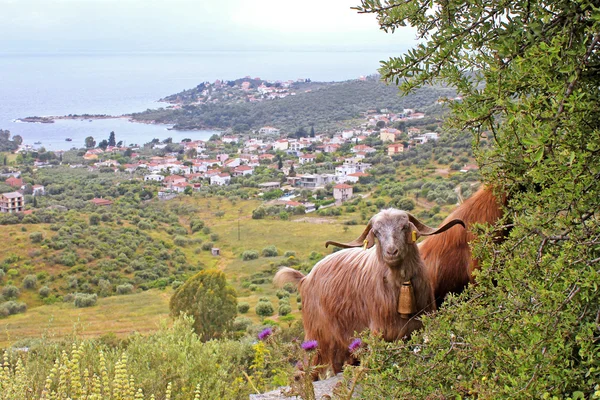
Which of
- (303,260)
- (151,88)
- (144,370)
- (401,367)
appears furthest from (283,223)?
(151,88)

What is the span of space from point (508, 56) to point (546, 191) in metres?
0.47

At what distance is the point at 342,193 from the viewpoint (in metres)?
48.8

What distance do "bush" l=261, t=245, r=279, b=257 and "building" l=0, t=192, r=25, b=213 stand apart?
21.6 meters

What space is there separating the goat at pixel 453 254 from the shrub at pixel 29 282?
3403 centimetres

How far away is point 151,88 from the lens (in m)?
177

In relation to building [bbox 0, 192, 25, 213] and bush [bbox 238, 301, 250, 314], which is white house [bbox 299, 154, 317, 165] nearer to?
building [bbox 0, 192, 25, 213]

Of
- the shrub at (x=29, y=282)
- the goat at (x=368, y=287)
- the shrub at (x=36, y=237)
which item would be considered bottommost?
the shrub at (x=29, y=282)

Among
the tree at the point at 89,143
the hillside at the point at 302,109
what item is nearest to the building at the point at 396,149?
the hillside at the point at 302,109

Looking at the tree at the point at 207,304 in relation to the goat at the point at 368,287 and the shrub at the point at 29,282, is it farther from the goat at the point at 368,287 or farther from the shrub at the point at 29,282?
the shrub at the point at 29,282

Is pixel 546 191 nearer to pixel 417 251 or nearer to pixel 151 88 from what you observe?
pixel 417 251

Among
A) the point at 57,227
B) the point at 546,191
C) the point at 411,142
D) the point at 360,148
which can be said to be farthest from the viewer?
the point at 360,148

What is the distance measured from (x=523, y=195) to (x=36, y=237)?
41.2 meters

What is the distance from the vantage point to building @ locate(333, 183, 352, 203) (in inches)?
1892

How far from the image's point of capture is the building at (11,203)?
47281 millimetres
